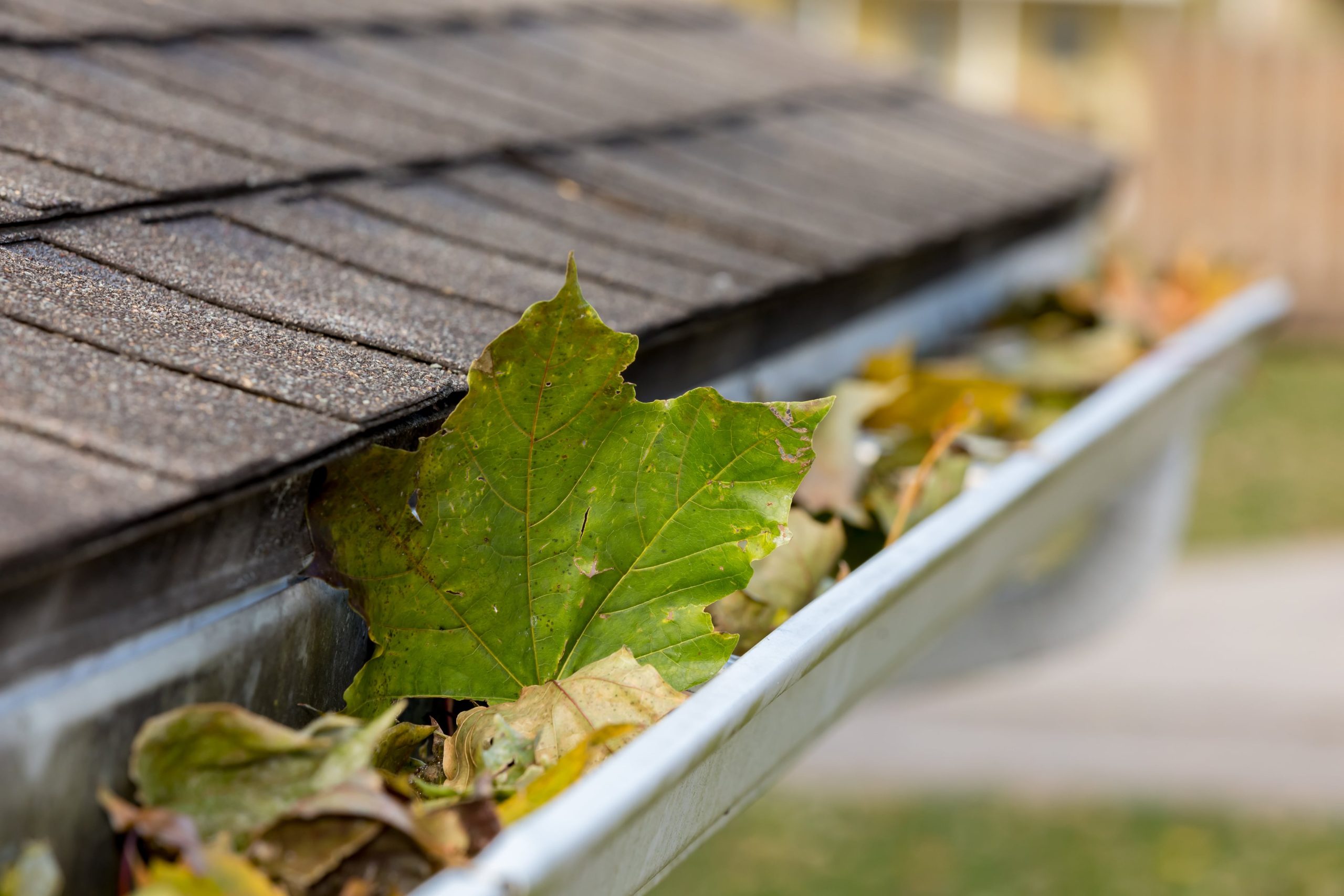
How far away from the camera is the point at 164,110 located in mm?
1643

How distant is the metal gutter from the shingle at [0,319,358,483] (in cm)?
27

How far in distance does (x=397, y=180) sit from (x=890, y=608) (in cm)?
82

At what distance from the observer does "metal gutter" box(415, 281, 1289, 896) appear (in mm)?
741

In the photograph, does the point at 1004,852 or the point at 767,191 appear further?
the point at 1004,852

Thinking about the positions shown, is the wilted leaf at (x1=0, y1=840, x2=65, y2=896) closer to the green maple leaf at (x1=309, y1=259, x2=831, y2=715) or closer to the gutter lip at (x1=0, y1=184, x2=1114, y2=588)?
the gutter lip at (x1=0, y1=184, x2=1114, y2=588)

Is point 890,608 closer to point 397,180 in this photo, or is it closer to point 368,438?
point 368,438

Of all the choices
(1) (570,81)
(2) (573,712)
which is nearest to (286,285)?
(2) (573,712)

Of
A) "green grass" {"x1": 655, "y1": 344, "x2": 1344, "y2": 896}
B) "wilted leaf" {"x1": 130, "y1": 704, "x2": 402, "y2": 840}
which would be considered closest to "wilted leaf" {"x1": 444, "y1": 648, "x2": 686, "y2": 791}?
"wilted leaf" {"x1": 130, "y1": 704, "x2": 402, "y2": 840}

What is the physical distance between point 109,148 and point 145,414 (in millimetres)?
709

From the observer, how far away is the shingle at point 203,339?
37.2 inches

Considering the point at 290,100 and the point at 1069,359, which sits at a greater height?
the point at 290,100

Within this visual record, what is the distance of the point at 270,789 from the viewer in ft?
2.74

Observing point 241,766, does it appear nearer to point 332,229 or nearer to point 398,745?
point 398,745

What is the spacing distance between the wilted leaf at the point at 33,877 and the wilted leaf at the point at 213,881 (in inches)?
1.7
